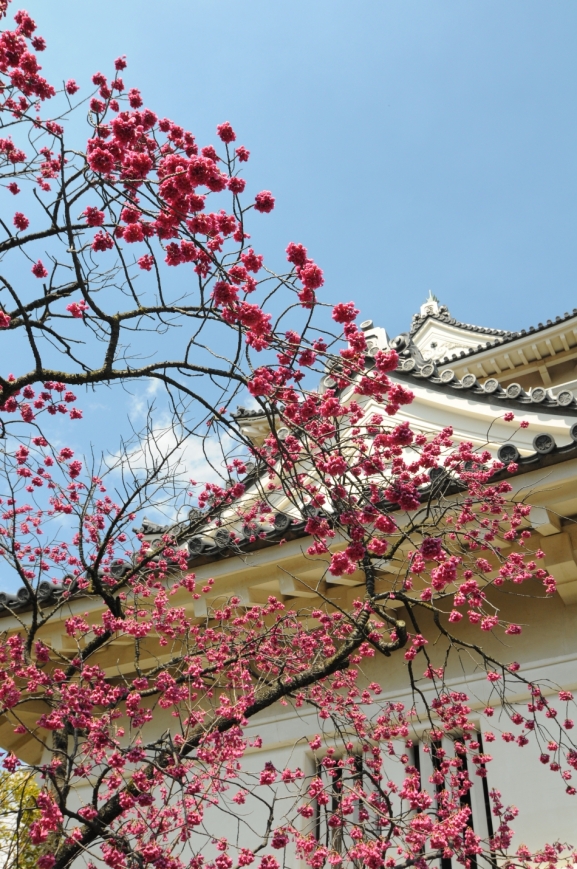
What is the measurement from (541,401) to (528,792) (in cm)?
311

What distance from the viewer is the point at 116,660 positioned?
6.86 m

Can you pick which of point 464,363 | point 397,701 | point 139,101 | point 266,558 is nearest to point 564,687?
point 397,701

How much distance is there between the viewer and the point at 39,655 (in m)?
4.95

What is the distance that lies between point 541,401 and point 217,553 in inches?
121

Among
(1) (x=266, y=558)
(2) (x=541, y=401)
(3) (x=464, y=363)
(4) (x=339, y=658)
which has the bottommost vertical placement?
(4) (x=339, y=658)

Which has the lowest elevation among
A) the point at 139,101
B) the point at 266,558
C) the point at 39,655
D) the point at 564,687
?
the point at 564,687

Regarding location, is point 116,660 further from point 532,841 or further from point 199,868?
point 532,841

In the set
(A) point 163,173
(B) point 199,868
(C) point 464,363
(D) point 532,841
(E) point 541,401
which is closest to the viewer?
(A) point 163,173

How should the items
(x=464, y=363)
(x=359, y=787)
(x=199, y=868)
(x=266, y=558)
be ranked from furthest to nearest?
(x=464, y=363) < (x=266, y=558) < (x=359, y=787) < (x=199, y=868)

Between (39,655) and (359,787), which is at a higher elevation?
(39,655)

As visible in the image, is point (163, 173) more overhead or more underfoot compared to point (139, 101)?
more underfoot

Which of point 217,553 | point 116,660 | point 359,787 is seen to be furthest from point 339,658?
point 116,660

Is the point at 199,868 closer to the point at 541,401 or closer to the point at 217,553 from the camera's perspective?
the point at 217,553

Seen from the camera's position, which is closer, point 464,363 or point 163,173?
point 163,173
